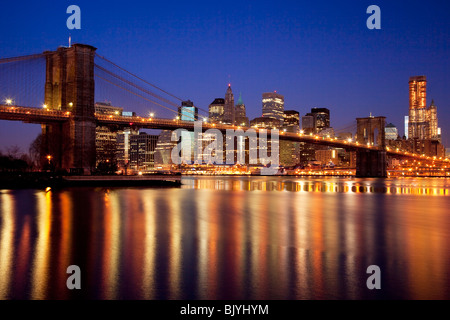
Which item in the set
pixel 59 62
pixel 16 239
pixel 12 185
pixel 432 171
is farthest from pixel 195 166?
pixel 16 239

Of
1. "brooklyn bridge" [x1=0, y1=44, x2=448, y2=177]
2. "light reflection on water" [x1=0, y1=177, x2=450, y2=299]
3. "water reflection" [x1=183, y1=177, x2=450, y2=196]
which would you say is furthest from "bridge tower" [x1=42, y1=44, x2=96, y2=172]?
"light reflection on water" [x1=0, y1=177, x2=450, y2=299]

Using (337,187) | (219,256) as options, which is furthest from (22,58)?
(219,256)

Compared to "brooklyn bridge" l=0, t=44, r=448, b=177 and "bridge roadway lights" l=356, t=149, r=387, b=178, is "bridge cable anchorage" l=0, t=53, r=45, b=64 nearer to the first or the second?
"brooklyn bridge" l=0, t=44, r=448, b=177

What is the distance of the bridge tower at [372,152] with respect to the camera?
101m

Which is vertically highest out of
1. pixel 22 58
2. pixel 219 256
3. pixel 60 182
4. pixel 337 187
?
pixel 22 58

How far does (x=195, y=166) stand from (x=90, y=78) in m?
130

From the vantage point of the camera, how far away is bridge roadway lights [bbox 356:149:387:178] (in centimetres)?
10044

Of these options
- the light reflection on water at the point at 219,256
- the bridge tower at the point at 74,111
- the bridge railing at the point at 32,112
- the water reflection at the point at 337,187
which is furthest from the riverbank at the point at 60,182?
the light reflection on water at the point at 219,256

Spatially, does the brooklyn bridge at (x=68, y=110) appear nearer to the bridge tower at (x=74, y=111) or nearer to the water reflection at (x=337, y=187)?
the bridge tower at (x=74, y=111)

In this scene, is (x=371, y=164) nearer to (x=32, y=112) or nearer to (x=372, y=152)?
(x=372, y=152)

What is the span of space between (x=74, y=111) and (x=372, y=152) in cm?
7886

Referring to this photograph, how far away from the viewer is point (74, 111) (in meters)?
51.0

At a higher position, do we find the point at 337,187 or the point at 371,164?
the point at 371,164
